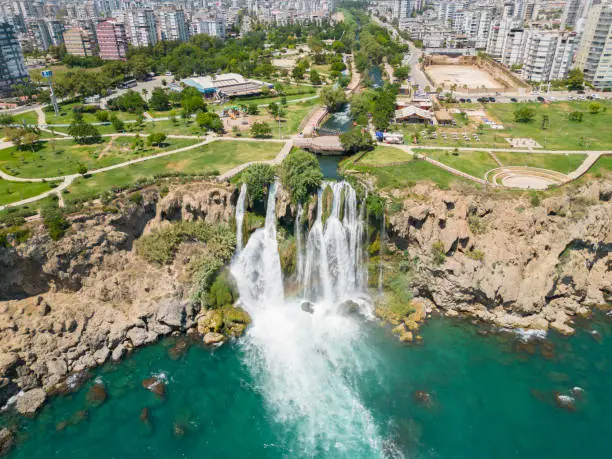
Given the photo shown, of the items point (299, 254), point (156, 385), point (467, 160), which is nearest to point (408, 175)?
point (467, 160)

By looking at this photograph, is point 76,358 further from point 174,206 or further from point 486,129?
point 486,129

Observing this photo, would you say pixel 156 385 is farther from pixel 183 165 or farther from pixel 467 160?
pixel 467 160

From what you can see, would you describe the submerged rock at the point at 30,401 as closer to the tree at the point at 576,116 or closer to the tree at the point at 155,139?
the tree at the point at 155,139

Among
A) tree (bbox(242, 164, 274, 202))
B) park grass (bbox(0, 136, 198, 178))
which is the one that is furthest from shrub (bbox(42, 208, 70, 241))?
tree (bbox(242, 164, 274, 202))

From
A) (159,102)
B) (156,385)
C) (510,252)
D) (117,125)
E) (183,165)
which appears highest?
(159,102)

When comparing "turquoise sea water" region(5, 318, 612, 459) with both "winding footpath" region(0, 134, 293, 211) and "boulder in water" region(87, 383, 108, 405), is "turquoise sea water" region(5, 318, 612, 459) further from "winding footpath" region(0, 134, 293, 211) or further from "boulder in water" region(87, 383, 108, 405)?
"winding footpath" region(0, 134, 293, 211)

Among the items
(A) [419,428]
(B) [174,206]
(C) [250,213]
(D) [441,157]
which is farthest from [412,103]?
(A) [419,428]

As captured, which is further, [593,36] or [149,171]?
[593,36]
